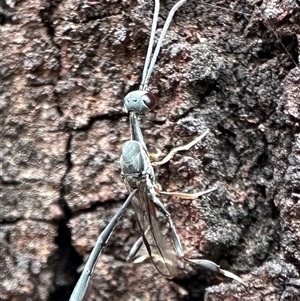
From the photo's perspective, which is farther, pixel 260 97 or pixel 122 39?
pixel 122 39

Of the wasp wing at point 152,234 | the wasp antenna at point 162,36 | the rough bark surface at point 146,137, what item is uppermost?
the wasp antenna at point 162,36

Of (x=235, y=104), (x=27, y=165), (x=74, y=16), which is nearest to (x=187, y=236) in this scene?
(x=235, y=104)

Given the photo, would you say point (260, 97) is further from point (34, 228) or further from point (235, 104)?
point (34, 228)

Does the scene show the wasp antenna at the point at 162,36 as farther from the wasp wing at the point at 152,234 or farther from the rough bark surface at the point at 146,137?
the wasp wing at the point at 152,234

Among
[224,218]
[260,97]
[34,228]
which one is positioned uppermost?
[260,97]

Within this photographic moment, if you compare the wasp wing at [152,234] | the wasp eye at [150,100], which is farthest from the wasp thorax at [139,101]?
the wasp wing at [152,234]
